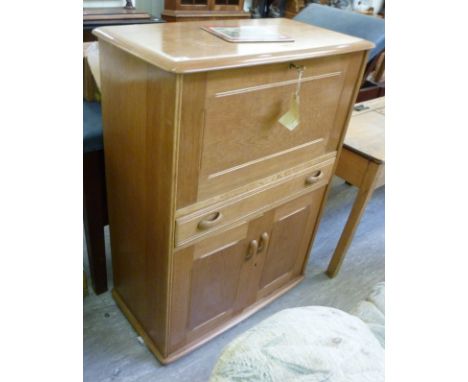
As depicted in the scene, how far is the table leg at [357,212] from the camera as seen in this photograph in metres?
1.43

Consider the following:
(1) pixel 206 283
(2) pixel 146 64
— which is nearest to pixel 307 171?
(1) pixel 206 283

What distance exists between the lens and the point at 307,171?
4.00ft

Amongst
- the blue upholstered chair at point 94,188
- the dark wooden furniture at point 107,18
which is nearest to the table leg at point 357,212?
the blue upholstered chair at point 94,188

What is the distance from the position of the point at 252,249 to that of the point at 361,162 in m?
0.56

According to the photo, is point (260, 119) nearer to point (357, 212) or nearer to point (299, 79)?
point (299, 79)

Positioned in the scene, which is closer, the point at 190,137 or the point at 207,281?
the point at 190,137

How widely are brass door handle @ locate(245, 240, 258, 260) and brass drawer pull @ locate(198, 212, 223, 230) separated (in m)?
0.23

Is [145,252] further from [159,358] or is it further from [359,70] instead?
[359,70]

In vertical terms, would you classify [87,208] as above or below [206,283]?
above

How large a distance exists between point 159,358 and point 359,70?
3.67ft

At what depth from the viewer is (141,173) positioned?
3.22 feet

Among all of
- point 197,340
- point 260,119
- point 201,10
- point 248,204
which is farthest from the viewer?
point 201,10

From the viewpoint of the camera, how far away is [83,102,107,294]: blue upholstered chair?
1.18m

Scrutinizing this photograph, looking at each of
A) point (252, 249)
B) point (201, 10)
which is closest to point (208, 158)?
point (252, 249)
